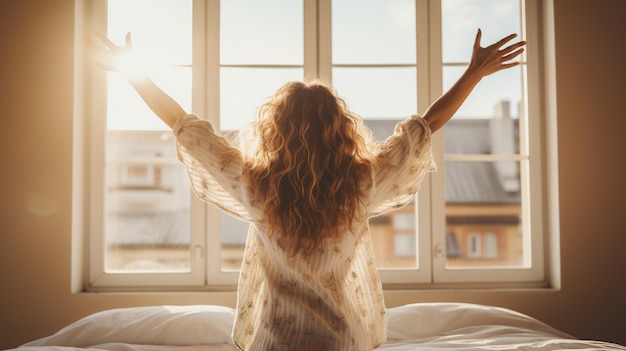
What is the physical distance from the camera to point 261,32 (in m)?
2.54

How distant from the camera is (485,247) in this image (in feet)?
8.48

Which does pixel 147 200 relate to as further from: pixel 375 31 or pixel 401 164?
pixel 401 164

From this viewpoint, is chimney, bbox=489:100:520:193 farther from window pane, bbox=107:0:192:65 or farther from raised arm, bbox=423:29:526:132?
window pane, bbox=107:0:192:65

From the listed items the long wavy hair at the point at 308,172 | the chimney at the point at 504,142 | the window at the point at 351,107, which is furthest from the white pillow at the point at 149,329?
the chimney at the point at 504,142

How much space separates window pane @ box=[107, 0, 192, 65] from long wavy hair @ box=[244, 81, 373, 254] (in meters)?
1.57

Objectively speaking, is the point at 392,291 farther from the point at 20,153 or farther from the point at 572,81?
the point at 20,153

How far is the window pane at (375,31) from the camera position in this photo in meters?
2.55

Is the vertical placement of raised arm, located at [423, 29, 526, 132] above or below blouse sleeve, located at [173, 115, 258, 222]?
above

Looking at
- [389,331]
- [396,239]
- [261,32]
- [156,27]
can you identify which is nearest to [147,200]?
[156,27]

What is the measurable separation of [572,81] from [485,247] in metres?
0.91

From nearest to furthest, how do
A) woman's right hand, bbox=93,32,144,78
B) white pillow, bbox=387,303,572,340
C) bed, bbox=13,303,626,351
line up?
Result: 1. woman's right hand, bbox=93,32,144,78
2. bed, bbox=13,303,626,351
3. white pillow, bbox=387,303,572,340

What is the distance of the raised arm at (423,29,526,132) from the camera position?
1206 mm

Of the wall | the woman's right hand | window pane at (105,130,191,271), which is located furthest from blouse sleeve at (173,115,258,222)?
window pane at (105,130,191,271)

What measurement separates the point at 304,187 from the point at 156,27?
71.3 inches
